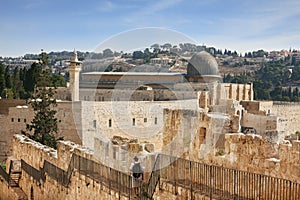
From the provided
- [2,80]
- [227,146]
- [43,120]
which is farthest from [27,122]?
[227,146]

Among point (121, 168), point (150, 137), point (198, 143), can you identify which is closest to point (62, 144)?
point (121, 168)

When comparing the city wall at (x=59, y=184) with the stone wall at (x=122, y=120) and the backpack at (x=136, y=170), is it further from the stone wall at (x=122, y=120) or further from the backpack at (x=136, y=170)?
the stone wall at (x=122, y=120)

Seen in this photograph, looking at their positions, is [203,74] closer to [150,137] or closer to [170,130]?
[150,137]

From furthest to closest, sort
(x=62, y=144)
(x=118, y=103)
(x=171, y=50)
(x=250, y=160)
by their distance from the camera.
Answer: (x=118, y=103) → (x=171, y=50) → (x=62, y=144) → (x=250, y=160)

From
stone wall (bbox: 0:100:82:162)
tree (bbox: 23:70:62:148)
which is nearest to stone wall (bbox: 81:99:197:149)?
stone wall (bbox: 0:100:82:162)

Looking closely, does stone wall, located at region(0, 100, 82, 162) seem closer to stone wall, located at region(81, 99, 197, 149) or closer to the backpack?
stone wall, located at region(81, 99, 197, 149)

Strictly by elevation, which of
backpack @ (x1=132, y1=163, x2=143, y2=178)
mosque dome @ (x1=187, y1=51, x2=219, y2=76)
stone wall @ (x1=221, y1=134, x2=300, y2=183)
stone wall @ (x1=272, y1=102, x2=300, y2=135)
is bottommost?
stone wall @ (x1=272, y1=102, x2=300, y2=135)

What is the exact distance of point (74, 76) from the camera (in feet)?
79.5

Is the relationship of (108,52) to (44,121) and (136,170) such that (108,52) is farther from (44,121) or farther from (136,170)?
(44,121)

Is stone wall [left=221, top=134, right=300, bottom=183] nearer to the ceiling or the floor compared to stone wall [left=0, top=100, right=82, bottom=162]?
nearer to the ceiling

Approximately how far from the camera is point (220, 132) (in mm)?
A: 7438

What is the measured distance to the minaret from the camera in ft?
78.1

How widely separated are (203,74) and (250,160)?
26541mm

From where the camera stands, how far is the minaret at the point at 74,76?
23.8 metres
